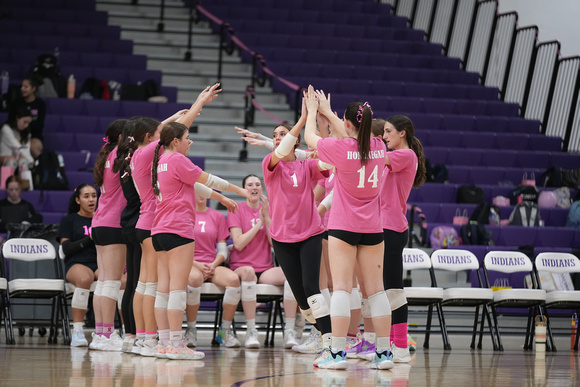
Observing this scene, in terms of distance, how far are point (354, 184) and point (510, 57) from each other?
9.85 metres

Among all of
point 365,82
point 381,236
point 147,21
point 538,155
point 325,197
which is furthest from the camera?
point 147,21

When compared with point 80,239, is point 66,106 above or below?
above

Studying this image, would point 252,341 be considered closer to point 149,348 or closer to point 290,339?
point 290,339

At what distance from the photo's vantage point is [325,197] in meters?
6.53

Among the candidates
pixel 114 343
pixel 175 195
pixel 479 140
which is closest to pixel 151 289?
pixel 175 195

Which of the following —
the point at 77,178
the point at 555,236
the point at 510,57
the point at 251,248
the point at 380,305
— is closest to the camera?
the point at 380,305

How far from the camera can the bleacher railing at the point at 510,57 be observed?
13414 millimetres

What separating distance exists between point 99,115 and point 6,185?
2420mm

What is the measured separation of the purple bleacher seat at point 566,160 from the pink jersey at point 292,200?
7583mm

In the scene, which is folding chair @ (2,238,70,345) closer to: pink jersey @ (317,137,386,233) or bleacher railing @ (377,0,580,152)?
pink jersey @ (317,137,386,233)

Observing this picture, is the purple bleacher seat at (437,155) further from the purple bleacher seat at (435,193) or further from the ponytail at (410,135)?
A: the ponytail at (410,135)

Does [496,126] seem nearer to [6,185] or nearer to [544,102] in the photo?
[544,102]

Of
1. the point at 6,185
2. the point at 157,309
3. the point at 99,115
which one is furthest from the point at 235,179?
the point at 157,309

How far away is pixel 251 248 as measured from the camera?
24.8ft
